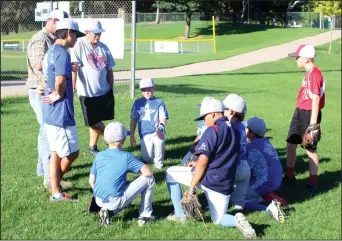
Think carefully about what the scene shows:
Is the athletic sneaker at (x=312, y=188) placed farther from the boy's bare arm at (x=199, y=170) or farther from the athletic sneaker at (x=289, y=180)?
the boy's bare arm at (x=199, y=170)

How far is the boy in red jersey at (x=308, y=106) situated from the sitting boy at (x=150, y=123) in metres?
1.75

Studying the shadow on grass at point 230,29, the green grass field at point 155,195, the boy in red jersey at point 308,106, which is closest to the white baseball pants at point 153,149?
the green grass field at point 155,195

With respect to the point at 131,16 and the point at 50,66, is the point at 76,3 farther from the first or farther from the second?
the point at 50,66

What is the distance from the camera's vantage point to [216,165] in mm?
5359

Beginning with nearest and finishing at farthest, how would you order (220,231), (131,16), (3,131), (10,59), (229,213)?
(220,231) → (229,213) → (3,131) → (131,16) → (10,59)

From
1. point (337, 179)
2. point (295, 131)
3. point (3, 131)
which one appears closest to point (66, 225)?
point (295, 131)

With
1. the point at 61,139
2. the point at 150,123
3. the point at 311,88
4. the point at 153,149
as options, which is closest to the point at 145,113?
the point at 150,123

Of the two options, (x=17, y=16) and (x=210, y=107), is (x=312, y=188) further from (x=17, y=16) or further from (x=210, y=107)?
(x=17, y=16)

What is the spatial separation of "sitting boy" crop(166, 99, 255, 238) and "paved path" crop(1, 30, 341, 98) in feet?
32.3

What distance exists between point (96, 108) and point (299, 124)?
2971mm

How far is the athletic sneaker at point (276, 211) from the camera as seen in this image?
5.50 metres

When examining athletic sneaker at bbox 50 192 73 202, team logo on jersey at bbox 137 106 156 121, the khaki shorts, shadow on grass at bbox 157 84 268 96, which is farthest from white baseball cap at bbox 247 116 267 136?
shadow on grass at bbox 157 84 268 96

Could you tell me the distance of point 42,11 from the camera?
13.2 m

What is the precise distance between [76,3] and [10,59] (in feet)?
44.5
